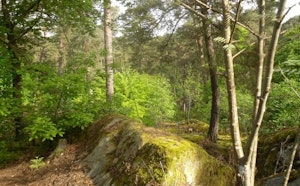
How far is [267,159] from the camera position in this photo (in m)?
5.15

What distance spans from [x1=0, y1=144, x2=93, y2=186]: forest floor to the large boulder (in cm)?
26

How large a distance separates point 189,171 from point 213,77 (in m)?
4.13

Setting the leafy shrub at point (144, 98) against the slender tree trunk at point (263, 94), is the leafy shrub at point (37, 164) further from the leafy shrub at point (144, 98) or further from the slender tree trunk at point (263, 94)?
the slender tree trunk at point (263, 94)

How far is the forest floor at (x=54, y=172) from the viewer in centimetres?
517

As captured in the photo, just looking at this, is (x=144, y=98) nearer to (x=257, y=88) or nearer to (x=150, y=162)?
(x=150, y=162)

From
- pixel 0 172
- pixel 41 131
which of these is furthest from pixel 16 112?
pixel 0 172

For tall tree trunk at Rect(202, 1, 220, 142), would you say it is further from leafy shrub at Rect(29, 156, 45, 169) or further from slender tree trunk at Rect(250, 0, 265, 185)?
slender tree trunk at Rect(250, 0, 265, 185)

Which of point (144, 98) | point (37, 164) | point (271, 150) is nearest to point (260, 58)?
point (271, 150)

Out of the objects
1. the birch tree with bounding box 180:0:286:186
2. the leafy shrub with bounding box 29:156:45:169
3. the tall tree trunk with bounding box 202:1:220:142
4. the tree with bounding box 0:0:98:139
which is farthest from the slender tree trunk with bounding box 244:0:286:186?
the tree with bounding box 0:0:98:139

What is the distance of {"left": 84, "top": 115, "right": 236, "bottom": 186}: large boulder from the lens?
13.0 feet

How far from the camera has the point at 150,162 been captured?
4102mm

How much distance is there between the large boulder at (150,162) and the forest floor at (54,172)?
26cm

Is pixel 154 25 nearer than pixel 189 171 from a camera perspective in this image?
No

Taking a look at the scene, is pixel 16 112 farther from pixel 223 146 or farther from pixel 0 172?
pixel 223 146
